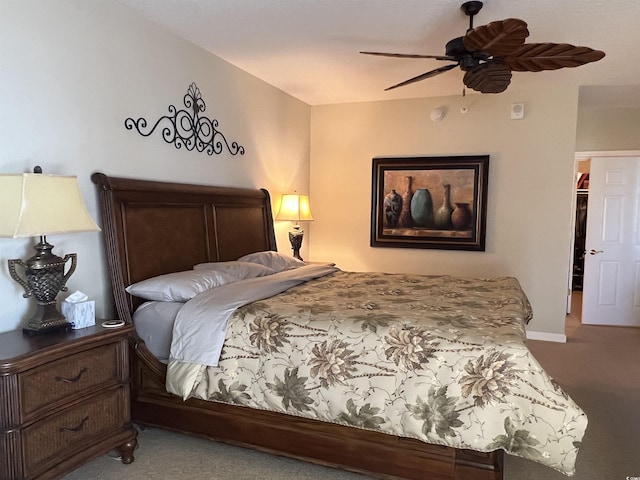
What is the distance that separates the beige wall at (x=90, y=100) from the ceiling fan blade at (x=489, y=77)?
2.01 m

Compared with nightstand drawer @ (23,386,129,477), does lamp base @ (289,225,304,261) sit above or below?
above

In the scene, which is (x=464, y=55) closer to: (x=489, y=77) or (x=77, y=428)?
(x=489, y=77)

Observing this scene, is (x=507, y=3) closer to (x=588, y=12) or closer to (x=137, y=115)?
(x=588, y=12)

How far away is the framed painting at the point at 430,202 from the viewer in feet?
16.2

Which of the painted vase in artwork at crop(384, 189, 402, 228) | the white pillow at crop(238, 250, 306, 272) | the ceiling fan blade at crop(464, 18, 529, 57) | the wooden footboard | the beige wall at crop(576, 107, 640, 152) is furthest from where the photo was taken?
the beige wall at crop(576, 107, 640, 152)

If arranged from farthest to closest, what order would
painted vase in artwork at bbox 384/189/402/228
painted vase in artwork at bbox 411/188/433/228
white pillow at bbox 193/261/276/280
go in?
painted vase in artwork at bbox 384/189/402/228, painted vase in artwork at bbox 411/188/433/228, white pillow at bbox 193/261/276/280

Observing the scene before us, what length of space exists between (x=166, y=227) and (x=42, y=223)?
1164 millimetres

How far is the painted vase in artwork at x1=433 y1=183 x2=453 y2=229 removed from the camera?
5023 millimetres

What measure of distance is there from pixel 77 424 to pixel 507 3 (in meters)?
3.24

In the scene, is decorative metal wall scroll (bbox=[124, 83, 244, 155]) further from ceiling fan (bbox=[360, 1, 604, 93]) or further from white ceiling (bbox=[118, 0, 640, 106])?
ceiling fan (bbox=[360, 1, 604, 93])

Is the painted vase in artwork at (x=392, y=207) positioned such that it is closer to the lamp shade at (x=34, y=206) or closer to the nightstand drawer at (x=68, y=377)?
the nightstand drawer at (x=68, y=377)

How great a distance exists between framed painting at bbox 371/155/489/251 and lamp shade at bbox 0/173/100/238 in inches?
144

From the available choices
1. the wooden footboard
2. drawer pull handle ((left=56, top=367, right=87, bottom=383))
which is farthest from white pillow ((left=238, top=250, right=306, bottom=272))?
drawer pull handle ((left=56, top=367, right=87, bottom=383))

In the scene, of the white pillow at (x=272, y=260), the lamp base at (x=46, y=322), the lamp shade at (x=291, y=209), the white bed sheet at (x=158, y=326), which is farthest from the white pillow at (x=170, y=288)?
the lamp shade at (x=291, y=209)
